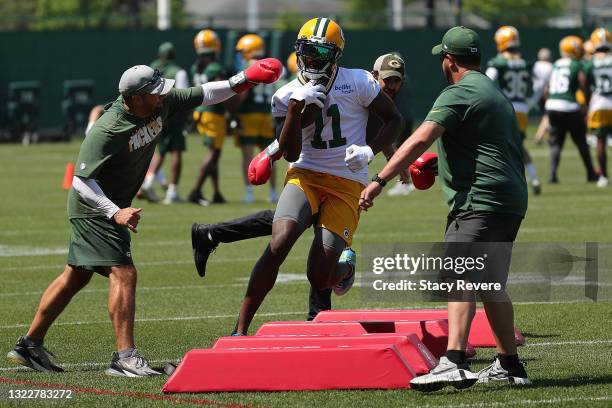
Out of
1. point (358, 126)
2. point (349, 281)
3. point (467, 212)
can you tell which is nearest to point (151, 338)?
point (349, 281)

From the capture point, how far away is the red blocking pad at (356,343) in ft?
26.8

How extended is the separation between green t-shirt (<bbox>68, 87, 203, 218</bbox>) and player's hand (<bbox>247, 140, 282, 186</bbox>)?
0.64 m

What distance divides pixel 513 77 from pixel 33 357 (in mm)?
13520

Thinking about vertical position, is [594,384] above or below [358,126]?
below

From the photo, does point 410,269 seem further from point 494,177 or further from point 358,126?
point 358,126

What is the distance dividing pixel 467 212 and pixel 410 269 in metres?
0.53

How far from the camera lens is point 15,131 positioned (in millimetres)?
37906

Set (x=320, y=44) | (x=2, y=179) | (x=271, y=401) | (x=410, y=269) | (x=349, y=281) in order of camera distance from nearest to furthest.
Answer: (x=271, y=401)
(x=410, y=269)
(x=320, y=44)
(x=349, y=281)
(x=2, y=179)

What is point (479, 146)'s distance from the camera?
25.8ft

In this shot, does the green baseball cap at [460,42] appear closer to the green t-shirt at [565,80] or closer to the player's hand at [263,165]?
the player's hand at [263,165]

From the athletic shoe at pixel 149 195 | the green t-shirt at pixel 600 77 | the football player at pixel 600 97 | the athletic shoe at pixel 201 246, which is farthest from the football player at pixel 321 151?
the green t-shirt at pixel 600 77

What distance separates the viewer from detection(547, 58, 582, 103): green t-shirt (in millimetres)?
22812

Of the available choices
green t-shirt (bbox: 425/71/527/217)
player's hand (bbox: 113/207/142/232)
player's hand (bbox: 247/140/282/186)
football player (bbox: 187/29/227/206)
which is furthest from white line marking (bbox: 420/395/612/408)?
football player (bbox: 187/29/227/206)

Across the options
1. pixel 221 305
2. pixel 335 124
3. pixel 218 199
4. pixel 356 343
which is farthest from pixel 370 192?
pixel 218 199
